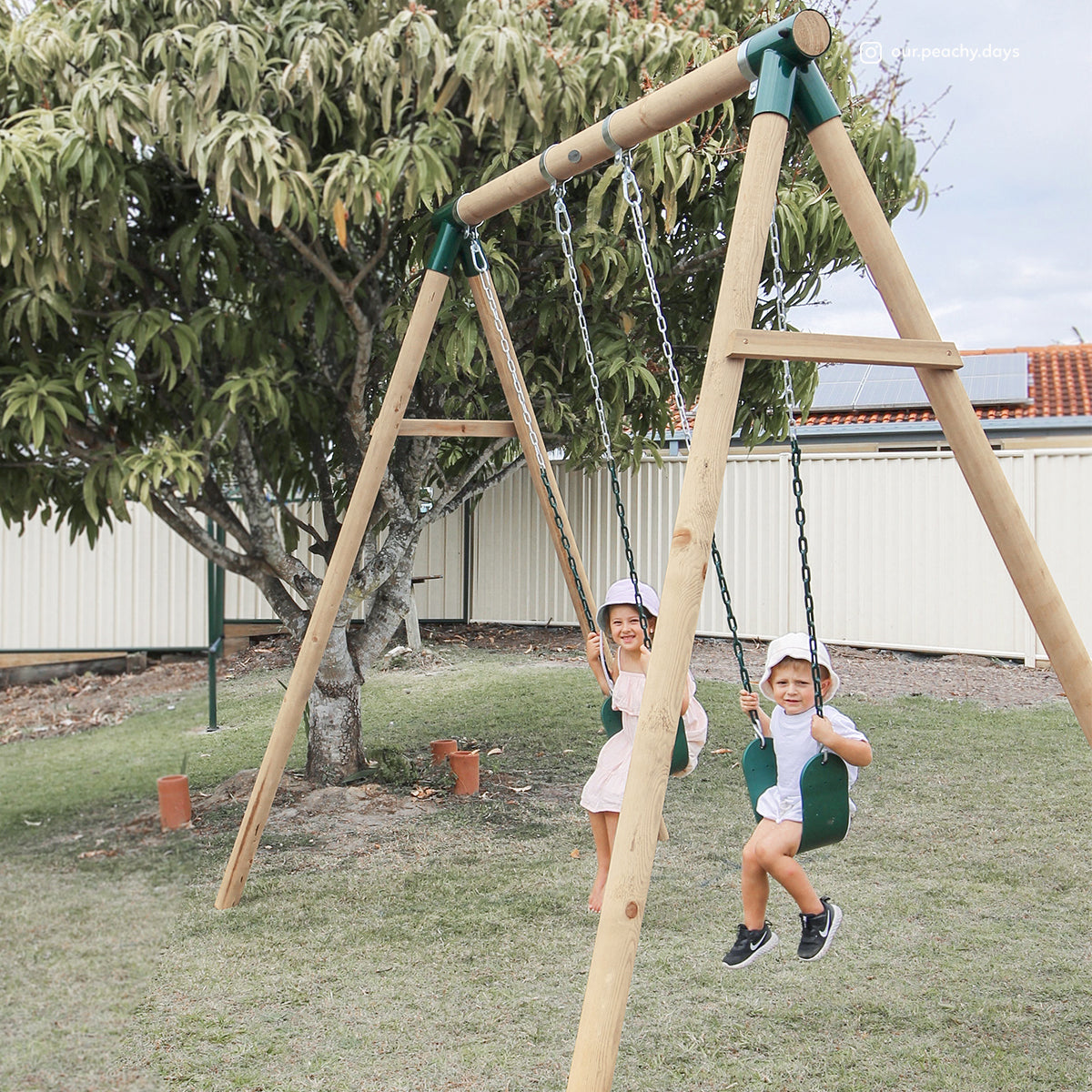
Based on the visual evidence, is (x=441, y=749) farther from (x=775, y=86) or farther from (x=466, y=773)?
(x=775, y=86)

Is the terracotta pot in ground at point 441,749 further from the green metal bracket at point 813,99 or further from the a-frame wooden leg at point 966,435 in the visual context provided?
the green metal bracket at point 813,99

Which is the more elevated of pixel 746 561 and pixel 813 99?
pixel 813 99

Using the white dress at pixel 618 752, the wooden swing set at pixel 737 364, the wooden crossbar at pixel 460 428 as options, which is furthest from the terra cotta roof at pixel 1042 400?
the wooden swing set at pixel 737 364

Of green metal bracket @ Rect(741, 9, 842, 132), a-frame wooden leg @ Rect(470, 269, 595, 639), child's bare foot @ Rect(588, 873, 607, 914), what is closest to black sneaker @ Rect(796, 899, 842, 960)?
child's bare foot @ Rect(588, 873, 607, 914)

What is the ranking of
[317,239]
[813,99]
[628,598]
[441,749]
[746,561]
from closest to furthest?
[813,99] < [628,598] < [317,239] < [441,749] < [746,561]

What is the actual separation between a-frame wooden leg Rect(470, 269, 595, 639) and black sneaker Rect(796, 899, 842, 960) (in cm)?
122

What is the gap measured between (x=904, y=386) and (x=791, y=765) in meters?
11.2

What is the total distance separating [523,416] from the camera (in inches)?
144

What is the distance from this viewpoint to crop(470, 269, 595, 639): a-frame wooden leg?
11.6 ft

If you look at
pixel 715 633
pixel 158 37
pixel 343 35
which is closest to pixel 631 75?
pixel 343 35

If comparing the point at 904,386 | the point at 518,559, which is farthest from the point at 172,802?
the point at 904,386

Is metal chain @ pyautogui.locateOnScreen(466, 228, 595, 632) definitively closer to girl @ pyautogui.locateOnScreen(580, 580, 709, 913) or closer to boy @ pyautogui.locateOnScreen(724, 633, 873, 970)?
girl @ pyautogui.locateOnScreen(580, 580, 709, 913)

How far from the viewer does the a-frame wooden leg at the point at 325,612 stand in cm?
355

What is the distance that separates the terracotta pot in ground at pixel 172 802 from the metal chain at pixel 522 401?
85.2 inches
